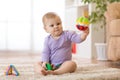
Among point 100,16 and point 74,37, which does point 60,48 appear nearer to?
point 74,37

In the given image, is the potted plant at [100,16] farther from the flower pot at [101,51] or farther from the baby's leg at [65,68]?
the baby's leg at [65,68]

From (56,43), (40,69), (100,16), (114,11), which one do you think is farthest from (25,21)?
(40,69)

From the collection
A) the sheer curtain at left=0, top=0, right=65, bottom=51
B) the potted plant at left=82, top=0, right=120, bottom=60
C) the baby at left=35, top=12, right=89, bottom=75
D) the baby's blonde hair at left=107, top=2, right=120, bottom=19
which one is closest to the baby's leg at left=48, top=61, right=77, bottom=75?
the baby at left=35, top=12, right=89, bottom=75

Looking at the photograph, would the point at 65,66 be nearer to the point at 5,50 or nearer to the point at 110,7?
the point at 110,7

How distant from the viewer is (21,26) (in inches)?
189

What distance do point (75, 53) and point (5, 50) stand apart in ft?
3.78

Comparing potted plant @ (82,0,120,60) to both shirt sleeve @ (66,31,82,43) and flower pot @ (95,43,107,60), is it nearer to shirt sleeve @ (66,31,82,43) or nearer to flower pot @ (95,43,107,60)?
flower pot @ (95,43,107,60)

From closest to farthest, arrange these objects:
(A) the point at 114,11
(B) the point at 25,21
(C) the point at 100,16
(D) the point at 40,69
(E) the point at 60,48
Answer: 1. (D) the point at 40,69
2. (E) the point at 60,48
3. (A) the point at 114,11
4. (C) the point at 100,16
5. (B) the point at 25,21

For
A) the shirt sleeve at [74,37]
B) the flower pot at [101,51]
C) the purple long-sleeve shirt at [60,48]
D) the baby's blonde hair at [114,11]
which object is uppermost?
the baby's blonde hair at [114,11]

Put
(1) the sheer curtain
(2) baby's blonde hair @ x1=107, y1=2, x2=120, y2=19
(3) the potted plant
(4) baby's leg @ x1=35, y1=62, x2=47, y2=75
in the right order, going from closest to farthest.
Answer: (4) baby's leg @ x1=35, y1=62, x2=47, y2=75
(2) baby's blonde hair @ x1=107, y1=2, x2=120, y2=19
(3) the potted plant
(1) the sheer curtain

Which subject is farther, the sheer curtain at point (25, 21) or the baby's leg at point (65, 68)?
the sheer curtain at point (25, 21)

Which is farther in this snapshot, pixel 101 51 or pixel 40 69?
pixel 101 51

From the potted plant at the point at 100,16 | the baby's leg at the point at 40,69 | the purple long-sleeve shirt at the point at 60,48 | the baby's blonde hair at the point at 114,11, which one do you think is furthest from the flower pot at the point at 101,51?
the baby's leg at the point at 40,69

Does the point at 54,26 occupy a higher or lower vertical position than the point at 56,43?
higher
